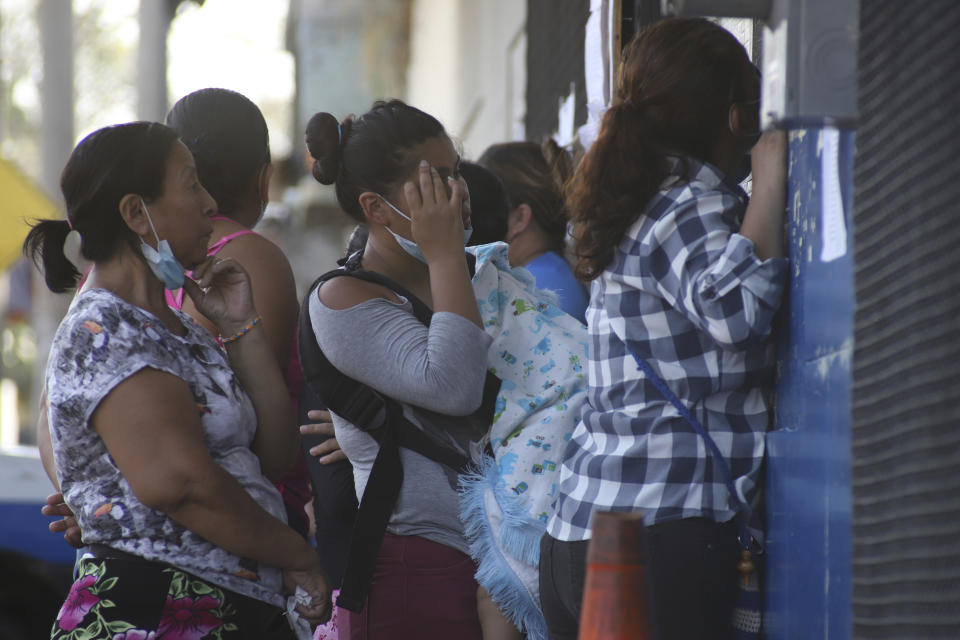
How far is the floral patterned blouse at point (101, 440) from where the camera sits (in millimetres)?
2289

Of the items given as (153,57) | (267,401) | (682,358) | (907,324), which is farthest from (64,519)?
(153,57)

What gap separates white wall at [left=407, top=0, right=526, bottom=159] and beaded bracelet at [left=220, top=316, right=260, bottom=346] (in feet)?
8.21

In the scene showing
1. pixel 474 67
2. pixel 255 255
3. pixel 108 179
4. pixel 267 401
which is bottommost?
pixel 267 401

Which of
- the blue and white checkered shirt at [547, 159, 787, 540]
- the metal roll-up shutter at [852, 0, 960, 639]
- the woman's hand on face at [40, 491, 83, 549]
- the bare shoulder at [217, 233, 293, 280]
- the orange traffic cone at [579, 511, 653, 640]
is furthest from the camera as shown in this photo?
the bare shoulder at [217, 233, 293, 280]

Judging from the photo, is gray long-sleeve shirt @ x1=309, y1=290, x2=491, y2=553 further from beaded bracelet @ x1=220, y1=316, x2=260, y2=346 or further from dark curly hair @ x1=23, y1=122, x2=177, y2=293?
dark curly hair @ x1=23, y1=122, x2=177, y2=293

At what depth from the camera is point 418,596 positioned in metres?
2.62

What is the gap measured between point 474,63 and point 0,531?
22.1ft

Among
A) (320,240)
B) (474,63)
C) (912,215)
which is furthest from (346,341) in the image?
(320,240)

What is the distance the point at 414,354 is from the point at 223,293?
22.1 inches

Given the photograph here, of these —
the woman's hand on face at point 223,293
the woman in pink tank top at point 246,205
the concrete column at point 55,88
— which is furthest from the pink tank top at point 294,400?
the concrete column at point 55,88

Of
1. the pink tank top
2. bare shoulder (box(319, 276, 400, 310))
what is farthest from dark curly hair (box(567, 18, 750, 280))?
the pink tank top

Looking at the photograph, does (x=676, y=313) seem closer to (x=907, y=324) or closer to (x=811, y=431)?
(x=811, y=431)

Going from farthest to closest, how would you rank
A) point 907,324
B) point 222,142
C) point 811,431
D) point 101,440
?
1. point 222,142
2. point 101,440
3. point 811,431
4. point 907,324

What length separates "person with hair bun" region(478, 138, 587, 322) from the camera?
3.77 metres
